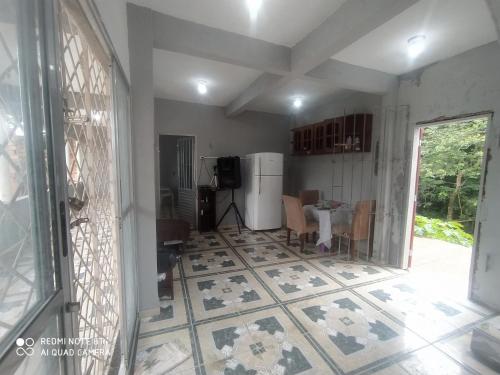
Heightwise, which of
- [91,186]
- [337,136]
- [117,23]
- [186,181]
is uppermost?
[117,23]

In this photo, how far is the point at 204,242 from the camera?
12.5 feet

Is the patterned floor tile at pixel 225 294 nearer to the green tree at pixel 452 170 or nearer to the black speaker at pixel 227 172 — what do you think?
the black speaker at pixel 227 172

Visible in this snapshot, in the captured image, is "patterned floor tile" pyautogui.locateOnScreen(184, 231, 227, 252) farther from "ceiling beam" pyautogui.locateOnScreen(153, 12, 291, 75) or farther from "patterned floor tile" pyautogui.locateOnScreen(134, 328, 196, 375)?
"ceiling beam" pyautogui.locateOnScreen(153, 12, 291, 75)

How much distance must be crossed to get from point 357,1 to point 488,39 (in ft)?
4.90

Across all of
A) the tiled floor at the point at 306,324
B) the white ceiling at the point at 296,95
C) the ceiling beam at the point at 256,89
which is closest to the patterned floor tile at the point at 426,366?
the tiled floor at the point at 306,324

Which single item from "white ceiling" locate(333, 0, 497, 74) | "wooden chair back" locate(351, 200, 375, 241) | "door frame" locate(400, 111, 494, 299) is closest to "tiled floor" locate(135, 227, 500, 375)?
"door frame" locate(400, 111, 494, 299)

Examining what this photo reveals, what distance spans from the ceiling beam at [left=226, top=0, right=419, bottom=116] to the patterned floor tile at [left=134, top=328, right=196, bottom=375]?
2522 mm

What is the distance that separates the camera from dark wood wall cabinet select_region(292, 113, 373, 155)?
3316mm

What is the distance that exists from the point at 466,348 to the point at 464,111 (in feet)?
6.98

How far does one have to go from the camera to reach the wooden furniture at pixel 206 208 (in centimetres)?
434

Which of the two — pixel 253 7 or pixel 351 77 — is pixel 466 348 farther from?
pixel 253 7

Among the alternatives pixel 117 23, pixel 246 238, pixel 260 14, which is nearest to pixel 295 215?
pixel 246 238

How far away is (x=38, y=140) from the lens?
549mm

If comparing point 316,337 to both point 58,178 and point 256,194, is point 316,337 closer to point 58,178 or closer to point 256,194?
point 58,178
